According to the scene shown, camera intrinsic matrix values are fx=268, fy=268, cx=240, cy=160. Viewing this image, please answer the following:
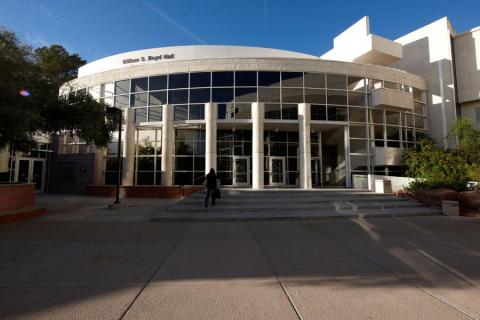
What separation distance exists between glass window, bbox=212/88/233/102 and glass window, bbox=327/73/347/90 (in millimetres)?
7848

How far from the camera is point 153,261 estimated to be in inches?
221

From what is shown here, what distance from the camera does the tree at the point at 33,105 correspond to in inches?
360

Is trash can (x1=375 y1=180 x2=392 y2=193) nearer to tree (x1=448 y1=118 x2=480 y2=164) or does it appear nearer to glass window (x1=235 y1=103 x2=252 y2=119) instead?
tree (x1=448 y1=118 x2=480 y2=164)

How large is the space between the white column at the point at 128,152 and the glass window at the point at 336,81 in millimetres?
15839

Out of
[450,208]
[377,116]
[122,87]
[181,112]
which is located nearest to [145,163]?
[181,112]

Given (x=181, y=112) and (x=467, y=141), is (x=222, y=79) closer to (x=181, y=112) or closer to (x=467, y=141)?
(x=181, y=112)

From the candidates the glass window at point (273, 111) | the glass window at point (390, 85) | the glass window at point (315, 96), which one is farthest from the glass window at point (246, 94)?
the glass window at point (390, 85)

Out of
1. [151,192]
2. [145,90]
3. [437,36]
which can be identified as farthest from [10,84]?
[437,36]

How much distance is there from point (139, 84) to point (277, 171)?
13.4 m

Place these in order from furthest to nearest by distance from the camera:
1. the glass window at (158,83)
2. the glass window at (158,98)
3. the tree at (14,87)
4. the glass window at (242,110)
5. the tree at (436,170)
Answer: the glass window at (158,83) < the glass window at (158,98) < the glass window at (242,110) < the tree at (436,170) < the tree at (14,87)

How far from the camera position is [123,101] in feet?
72.8

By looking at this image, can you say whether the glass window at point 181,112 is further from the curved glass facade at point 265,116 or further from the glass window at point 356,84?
the glass window at point 356,84

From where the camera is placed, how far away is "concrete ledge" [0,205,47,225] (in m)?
9.95

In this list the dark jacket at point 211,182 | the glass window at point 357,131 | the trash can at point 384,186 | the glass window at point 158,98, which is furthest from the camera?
the glass window at point 357,131
